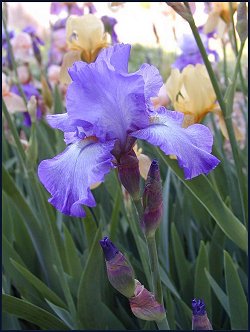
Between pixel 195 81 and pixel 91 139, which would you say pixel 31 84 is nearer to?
pixel 195 81

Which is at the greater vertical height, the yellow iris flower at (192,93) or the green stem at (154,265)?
the yellow iris flower at (192,93)

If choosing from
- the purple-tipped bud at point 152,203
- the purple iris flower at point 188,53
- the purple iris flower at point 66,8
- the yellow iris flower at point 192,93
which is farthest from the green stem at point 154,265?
the purple iris flower at point 66,8

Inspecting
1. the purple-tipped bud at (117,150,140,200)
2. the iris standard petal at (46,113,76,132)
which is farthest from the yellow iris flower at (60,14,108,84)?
the purple-tipped bud at (117,150,140,200)

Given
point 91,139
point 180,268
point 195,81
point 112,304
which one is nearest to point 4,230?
point 112,304

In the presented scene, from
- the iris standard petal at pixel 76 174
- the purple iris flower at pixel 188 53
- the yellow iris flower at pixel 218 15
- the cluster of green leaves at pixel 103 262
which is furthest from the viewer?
the purple iris flower at pixel 188 53

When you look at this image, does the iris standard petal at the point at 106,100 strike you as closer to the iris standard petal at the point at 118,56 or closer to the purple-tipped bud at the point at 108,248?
the iris standard petal at the point at 118,56

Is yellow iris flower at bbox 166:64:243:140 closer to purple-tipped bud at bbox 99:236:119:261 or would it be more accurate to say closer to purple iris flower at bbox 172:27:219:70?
purple-tipped bud at bbox 99:236:119:261
